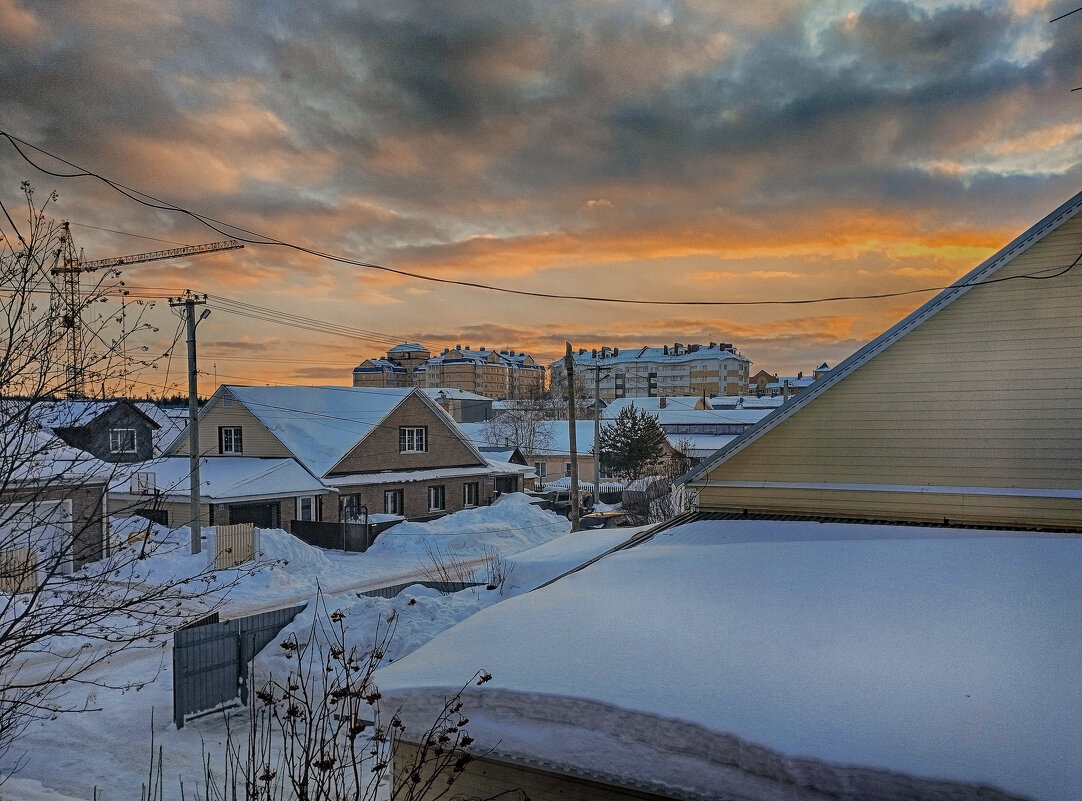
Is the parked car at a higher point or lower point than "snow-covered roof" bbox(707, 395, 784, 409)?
lower

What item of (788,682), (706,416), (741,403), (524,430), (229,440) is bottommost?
(788,682)

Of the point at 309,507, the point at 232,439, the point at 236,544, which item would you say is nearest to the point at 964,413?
Result: the point at 236,544

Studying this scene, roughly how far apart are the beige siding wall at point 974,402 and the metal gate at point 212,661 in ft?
35.0

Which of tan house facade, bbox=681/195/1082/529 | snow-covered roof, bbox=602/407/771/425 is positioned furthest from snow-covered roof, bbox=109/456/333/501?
snow-covered roof, bbox=602/407/771/425

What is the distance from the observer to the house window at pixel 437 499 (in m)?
33.6

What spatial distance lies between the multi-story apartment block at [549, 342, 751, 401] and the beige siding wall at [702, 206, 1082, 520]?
102 metres

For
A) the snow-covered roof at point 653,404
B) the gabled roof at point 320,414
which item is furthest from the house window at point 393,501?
the snow-covered roof at point 653,404

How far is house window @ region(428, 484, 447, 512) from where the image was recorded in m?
33.6

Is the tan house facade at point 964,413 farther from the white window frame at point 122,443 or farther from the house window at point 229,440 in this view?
the house window at point 229,440

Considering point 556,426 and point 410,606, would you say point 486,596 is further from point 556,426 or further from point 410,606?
point 556,426

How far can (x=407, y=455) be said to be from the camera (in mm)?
33375

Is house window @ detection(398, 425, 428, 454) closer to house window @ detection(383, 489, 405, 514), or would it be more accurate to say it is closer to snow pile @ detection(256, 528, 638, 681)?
house window @ detection(383, 489, 405, 514)

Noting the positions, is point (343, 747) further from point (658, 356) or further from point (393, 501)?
point (658, 356)

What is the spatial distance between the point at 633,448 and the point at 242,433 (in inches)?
956
